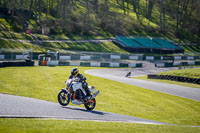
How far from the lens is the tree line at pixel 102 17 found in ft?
239

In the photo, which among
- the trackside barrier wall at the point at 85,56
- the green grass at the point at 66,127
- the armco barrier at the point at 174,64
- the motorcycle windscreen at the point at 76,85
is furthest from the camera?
the armco barrier at the point at 174,64

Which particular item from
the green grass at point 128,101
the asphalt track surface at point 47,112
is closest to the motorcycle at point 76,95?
the asphalt track surface at point 47,112

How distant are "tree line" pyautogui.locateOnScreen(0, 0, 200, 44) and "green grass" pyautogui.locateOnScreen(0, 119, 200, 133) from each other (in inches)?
2269

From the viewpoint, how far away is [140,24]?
89688 mm

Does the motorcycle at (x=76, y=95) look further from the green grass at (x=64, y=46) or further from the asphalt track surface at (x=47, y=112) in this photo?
the green grass at (x=64, y=46)

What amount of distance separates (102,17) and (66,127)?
75238 millimetres

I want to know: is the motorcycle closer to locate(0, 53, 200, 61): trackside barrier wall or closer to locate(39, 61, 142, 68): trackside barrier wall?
locate(39, 61, 142, 68): trackside barrier wall

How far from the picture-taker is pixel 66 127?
9.98 meters

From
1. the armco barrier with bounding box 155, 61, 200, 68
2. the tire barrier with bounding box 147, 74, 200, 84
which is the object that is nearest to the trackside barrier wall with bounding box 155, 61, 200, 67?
the armco barrier with bounding box 155, 61, 200, 68

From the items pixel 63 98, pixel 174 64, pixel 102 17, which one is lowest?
pixel 63 98

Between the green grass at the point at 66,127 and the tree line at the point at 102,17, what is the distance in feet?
189

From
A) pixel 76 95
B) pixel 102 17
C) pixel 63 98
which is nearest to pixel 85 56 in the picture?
pixel 63 98

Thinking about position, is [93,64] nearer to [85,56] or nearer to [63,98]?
[85,56]

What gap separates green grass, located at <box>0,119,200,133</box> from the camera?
9.27m
